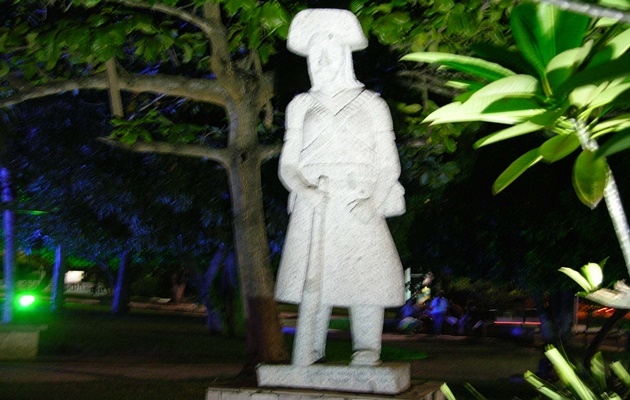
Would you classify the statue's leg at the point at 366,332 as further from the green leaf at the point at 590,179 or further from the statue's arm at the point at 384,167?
the green leaf at the point at 590,179

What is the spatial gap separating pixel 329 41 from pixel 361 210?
1.08 meters

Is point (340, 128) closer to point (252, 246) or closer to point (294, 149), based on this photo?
point (294, 149)

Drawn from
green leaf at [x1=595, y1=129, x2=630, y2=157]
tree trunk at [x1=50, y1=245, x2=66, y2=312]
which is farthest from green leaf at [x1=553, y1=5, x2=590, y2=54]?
tree trunk at [x1=50, y1=245, x2=66, y2=312]

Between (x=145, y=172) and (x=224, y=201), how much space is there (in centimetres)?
175

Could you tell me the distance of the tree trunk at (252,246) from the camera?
12008 millimetres

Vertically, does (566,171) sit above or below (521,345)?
above

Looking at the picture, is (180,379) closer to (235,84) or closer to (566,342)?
(235,84)

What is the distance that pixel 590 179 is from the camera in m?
3.42

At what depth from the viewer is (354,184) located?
592cm

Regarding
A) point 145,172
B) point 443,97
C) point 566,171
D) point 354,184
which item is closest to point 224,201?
point 145,172

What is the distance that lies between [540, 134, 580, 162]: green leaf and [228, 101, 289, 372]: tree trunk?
28.4 feet

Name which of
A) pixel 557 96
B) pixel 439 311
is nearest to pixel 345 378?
pixel 557 96

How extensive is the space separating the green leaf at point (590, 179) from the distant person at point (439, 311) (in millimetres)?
25827

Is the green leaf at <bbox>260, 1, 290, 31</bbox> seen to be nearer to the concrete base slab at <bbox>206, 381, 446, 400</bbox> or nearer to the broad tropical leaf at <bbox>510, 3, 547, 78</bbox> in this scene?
the concrete base slab at <bbox>206, 381, 446, 400</bbox>
